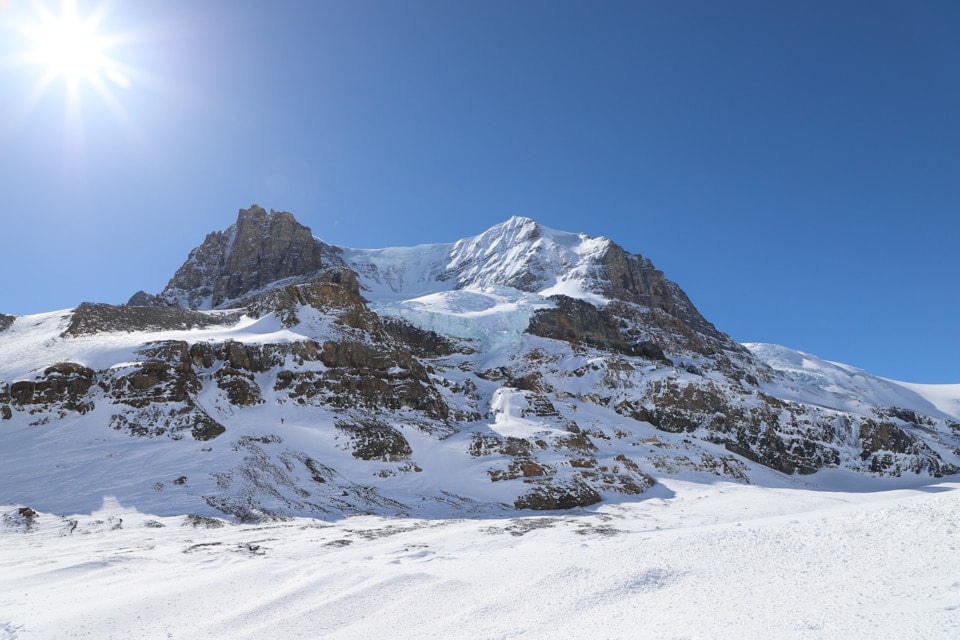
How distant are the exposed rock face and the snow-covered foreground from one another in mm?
116167

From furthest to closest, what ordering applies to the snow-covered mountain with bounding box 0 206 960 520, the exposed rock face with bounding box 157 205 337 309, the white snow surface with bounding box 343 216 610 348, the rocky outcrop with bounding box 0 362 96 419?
Answer: the exposed rock face with bounding box 157 205 337 309, the white snow surface with bounding box 343 216 610 348, the rocky outcrop with bounding box 0 362 96 419, the snow-covered mountain with bounding box 0 206 960 520

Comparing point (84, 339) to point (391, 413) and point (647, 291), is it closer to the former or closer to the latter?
point (391, 413)

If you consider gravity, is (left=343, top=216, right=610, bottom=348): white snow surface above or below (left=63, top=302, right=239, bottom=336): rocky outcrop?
above

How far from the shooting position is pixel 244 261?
136m

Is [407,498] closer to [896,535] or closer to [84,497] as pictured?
[84,497]

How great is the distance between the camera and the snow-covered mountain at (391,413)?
4128cm

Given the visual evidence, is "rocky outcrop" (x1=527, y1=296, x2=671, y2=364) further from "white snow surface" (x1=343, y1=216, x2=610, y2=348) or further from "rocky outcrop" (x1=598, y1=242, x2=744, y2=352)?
"rocky outcrop" (x1=598, y1=242, x2=744, y2=352)

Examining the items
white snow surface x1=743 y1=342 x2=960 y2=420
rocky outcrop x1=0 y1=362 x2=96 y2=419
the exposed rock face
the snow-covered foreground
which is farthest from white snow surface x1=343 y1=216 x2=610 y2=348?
the snow-covered foreground

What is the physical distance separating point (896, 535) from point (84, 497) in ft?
142

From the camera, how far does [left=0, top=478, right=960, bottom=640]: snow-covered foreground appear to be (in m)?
11.9

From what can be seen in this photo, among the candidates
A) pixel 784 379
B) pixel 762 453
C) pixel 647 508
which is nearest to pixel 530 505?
pixel 647 508

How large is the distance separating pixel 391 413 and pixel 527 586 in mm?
47564

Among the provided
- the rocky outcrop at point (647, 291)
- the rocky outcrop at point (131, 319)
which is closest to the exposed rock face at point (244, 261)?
the rocky outcrop at point (131, 319)

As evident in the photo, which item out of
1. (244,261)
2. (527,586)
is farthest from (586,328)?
(527,586)
